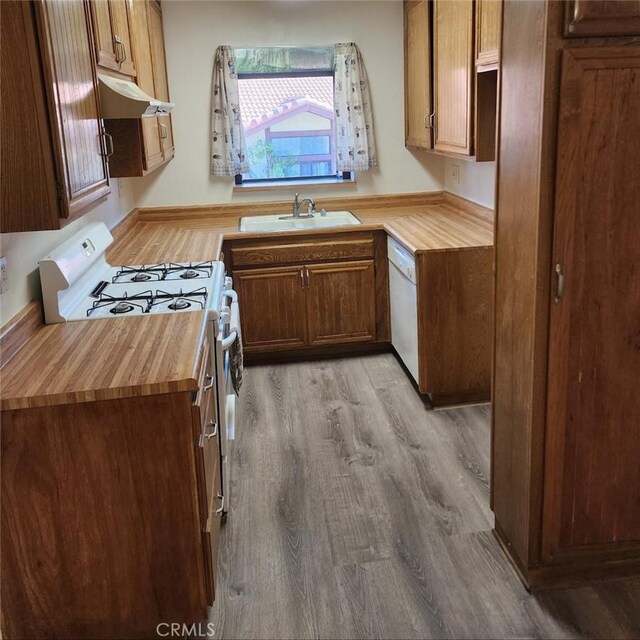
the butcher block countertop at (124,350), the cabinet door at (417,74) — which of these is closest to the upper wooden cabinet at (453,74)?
the cabinet door at (417,74)

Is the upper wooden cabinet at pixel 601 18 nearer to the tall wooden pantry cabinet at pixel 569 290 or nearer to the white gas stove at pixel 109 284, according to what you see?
the tall wooden pantry cabinet at pixel 569 290

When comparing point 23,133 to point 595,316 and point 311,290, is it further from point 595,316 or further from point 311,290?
point 311,290

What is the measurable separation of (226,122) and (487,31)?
6.43 ft

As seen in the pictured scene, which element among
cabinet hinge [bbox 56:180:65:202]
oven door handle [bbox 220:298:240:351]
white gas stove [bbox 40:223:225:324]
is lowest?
oven door handle [bbox 220:298:240:351]

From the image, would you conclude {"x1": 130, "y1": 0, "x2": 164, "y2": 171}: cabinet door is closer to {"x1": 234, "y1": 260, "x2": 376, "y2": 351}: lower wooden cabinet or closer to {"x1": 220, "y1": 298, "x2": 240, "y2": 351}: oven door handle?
{"x1": 220, "y1": 298, "x2": 240, "y2": 351}: oven door handle

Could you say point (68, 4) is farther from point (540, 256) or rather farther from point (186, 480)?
point (540, 256)

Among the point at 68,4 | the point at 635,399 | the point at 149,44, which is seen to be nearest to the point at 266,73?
the point at 149,44

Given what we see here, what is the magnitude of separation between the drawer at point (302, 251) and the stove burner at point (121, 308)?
1.56 metres

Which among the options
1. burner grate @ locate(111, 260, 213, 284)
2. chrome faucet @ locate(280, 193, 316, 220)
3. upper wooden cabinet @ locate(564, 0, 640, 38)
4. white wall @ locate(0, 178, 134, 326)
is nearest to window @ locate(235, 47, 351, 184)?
chrome faucet @ locate(280, 193, 316, 220)

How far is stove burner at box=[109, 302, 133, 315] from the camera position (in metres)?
2.32

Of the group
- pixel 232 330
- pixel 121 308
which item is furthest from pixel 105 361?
pixel 232 330

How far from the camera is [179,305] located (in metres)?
2.36

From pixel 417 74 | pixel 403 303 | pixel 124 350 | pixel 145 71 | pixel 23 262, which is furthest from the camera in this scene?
pixel 417 74

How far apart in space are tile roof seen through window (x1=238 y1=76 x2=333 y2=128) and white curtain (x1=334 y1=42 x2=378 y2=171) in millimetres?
159
